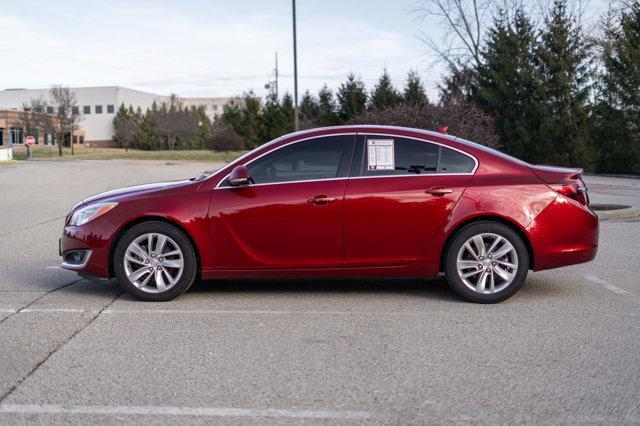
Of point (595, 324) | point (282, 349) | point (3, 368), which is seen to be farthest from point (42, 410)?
point (595, 324)

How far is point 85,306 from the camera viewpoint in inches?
258

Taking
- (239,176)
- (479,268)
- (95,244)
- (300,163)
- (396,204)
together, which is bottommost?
(479,268)

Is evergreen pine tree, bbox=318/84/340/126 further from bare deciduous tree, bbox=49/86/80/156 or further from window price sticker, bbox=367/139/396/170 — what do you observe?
window price sticker, bbox=367/139/396/170

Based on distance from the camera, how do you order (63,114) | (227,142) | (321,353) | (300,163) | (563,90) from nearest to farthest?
(321,353)
(300,163)
(563,90)
(227,142)
(63,114)

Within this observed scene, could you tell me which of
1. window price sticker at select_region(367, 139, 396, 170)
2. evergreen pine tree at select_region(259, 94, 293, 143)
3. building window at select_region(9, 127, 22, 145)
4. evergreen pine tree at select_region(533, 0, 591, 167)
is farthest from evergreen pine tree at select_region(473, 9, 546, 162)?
building window at select_region(9, 127, 22, 145)

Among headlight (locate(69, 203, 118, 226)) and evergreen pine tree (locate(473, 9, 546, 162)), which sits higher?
evergreen pine tree (locate(473, 9, 546, 162))

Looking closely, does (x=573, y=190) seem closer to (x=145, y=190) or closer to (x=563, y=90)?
(x=145, y=190)

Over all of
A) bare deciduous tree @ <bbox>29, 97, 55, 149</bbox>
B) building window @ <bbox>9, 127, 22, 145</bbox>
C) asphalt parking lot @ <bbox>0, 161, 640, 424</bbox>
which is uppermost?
bare deciduous tree @ <bbox>29, 97, 55, 149</bbox>

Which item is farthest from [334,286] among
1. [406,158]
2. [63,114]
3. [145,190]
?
[63,114]

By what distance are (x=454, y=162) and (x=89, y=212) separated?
3.46 m

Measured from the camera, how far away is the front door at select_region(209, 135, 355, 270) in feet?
21.5

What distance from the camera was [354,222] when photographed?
6.54 metres

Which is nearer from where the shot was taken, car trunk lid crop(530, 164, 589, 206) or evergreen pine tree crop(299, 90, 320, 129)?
car trunk lid crop(530, 164, 589, 206)

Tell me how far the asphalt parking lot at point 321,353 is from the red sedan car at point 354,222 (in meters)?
0.32
